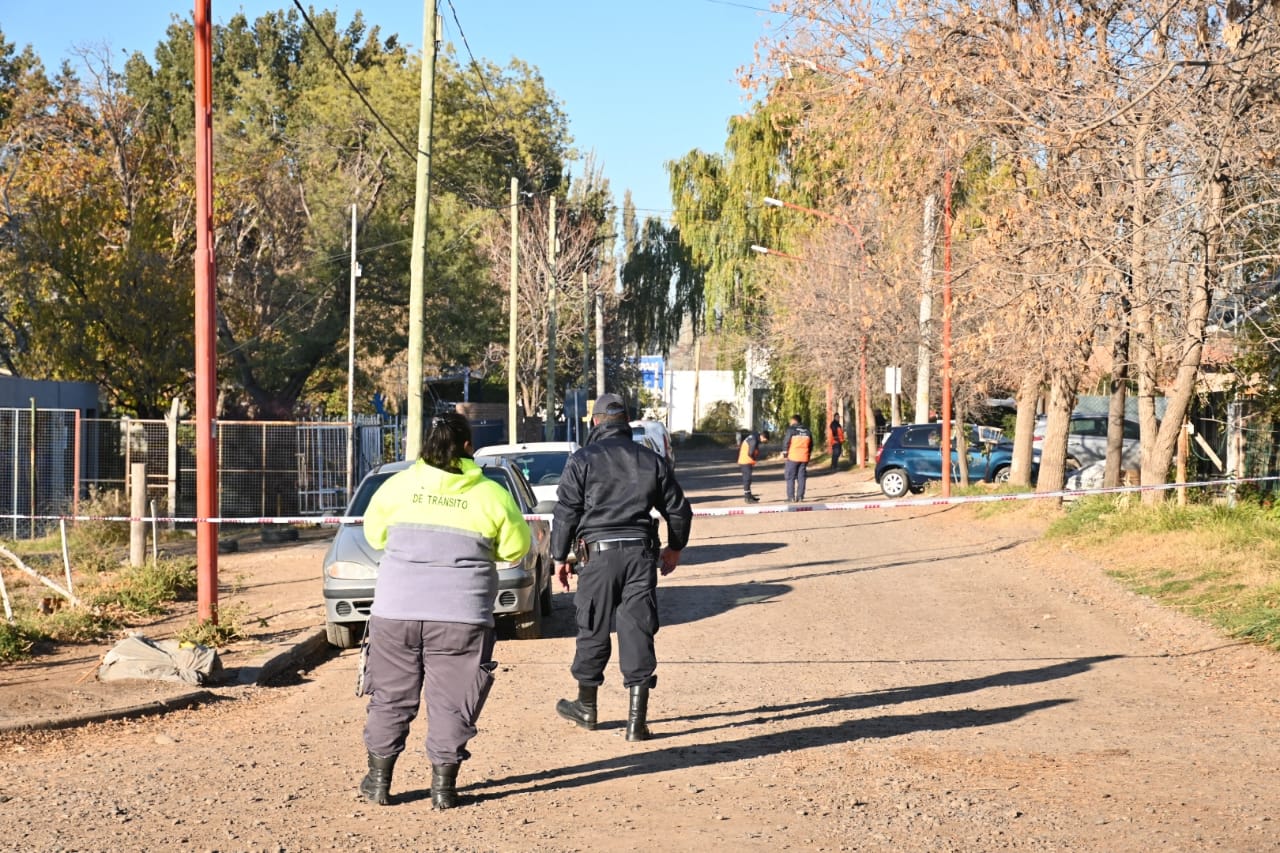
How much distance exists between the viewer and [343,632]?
39.0 feet

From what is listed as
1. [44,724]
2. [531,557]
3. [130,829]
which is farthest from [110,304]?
[130,829]

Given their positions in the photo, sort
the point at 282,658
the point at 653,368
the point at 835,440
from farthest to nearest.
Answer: the point at 653,368 < the point at 835,440 < the point at 282,658

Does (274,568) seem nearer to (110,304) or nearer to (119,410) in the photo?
(110,304)

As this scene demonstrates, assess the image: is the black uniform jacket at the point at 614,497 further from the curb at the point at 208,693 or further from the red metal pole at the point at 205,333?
the red metal pole at the point at 205,333

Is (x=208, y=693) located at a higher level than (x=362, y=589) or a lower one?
lower

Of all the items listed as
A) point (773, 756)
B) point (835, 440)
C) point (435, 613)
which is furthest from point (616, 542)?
point (835, 440)

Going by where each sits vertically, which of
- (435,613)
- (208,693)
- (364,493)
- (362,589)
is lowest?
(208,693)

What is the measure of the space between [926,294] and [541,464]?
11416 millimetres

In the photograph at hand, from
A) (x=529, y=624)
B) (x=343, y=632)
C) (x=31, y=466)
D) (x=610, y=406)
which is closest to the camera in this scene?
(x=610, y=406)

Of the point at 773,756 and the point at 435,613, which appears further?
the point at 773,756

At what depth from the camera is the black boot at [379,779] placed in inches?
260

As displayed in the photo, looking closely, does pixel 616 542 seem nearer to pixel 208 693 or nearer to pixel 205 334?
pixel 208 693

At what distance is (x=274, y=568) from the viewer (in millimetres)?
19438

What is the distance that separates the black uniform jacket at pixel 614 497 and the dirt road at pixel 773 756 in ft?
3.74
